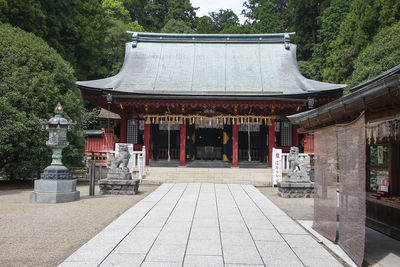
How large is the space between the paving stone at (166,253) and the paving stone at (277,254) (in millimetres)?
1171

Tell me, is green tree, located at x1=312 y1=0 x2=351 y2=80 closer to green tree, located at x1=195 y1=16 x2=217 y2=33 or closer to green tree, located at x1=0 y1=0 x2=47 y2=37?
green tree, located at x1=195 y1=16 x2=217 y2=33

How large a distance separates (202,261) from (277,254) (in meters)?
1.14

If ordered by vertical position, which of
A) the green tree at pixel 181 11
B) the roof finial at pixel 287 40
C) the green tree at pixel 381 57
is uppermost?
the green tree at pixel 181 11

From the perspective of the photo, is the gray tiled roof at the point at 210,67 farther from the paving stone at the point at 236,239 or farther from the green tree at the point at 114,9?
the green tree at the point at 114,9

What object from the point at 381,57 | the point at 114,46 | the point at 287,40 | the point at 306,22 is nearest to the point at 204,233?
the point at 381,57

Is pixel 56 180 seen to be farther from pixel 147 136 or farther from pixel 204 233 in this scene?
pixel 147 136

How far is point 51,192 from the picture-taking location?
8555 millimetres

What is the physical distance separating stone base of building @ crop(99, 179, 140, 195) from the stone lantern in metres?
1.33

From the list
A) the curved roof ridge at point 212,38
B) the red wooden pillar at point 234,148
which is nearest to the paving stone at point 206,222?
the red wooden pillar at point 234,148

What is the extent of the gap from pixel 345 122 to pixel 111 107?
13.8m

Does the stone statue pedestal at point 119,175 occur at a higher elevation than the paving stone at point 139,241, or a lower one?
higher

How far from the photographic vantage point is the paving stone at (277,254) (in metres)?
4.07

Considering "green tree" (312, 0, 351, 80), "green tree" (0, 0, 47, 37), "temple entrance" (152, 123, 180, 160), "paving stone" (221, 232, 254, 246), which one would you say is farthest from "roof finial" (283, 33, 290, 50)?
"paving stone" (221, 232, 254, 246)

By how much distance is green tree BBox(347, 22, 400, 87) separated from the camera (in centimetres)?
1498
